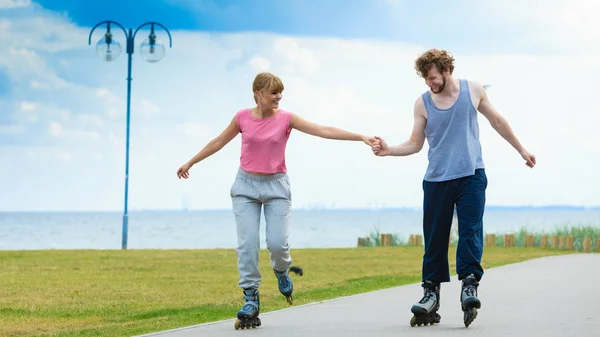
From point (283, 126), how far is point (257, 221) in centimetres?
84

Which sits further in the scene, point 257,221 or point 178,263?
point 178,263

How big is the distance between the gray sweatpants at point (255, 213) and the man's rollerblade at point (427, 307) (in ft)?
4.19

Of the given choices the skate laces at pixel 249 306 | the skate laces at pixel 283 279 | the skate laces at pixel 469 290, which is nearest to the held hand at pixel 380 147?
the skate laces at pixel 469 290

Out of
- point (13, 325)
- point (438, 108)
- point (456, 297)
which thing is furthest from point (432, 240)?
point (13, 325)

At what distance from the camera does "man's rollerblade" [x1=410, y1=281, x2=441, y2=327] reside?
855 cm

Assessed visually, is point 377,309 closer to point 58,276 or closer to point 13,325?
point 13,325

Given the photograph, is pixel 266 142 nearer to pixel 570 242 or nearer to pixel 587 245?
pixel 587 245

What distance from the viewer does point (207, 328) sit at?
8727mm

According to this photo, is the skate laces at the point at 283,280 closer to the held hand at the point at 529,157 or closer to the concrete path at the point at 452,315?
the concrete path at the point at 452,315

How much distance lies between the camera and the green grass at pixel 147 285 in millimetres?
11289

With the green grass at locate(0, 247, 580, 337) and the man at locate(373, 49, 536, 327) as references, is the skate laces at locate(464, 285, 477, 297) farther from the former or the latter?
the green grass at locate(0, 247, 580, 337)

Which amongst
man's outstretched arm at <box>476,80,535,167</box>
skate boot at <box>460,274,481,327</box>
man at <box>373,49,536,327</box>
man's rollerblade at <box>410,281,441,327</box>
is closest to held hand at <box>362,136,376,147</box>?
man at <box>373,49,536,327</box>

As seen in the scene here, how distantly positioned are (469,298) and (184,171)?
286cm

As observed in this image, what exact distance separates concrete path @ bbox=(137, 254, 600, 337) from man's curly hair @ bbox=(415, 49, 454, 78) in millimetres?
2056
